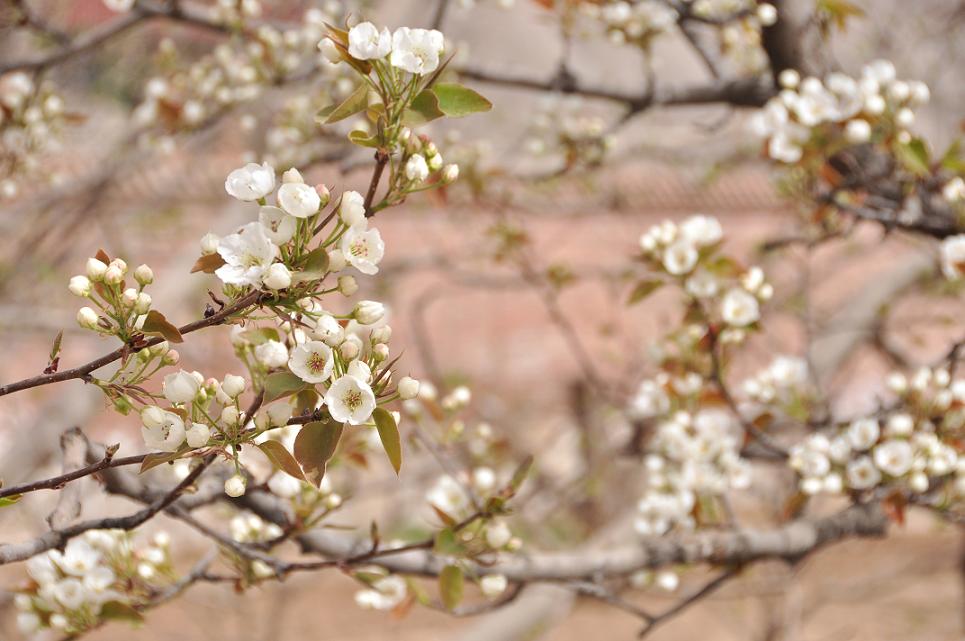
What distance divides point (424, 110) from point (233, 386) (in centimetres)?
29

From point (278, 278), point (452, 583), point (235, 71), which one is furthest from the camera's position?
point (235, 71)

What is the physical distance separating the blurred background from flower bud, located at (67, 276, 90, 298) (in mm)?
786

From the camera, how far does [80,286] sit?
0.77m

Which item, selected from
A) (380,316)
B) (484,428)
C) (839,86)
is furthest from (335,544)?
(839,86)

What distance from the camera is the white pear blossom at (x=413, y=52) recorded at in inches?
29.5

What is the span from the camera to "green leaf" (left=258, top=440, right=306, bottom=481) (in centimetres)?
75

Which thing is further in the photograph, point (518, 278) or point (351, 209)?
point (518, 278)

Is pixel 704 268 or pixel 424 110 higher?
pixel 424 110

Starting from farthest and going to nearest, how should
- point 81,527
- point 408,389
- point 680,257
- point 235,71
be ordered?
point 235,71, point 680,257, point 81,527, point 408,389

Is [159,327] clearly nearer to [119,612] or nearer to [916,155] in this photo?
[119,612]

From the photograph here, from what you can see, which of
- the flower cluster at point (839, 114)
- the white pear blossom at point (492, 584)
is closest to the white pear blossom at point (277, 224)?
the white pear blossom at point (492, 584)

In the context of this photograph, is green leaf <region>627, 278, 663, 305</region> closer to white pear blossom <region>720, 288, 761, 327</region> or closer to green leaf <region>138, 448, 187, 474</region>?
white pear blossom <region>720, 288, 761, 327</region>

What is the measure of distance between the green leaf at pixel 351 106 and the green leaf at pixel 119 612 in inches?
25.7

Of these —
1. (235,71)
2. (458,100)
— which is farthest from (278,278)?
(235,71)
